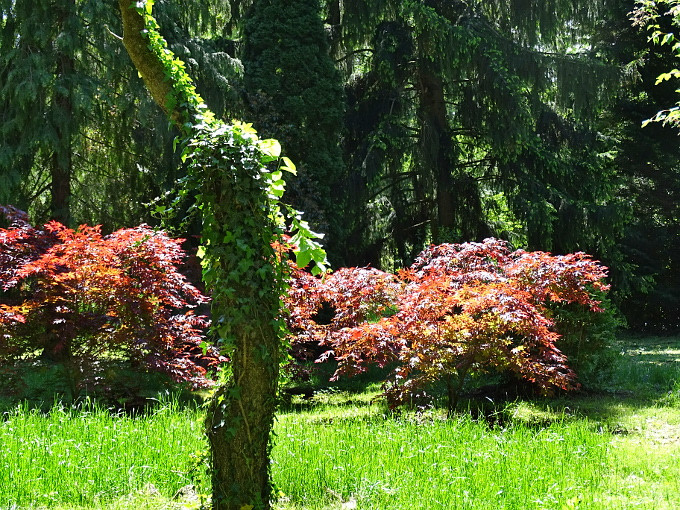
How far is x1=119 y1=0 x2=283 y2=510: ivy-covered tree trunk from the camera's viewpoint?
11.3 feet

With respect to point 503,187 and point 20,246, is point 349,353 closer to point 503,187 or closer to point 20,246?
point 20,246

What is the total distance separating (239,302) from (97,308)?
4303 millimetres

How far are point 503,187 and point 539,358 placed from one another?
7141 mm

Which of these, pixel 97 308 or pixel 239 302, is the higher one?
pixel 97 308

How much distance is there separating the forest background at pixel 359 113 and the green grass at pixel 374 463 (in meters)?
5.83

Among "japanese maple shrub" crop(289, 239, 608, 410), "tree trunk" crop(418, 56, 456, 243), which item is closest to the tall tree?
"tree trunk" crop(418, 56, 456, 243)

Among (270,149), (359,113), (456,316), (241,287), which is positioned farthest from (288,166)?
(359,113)

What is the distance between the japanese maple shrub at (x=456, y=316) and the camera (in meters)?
6.35

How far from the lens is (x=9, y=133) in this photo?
10789 millimetres

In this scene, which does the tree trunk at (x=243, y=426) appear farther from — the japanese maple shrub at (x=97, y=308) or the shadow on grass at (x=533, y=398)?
the japanese maple shrub at (x=97, y=308)

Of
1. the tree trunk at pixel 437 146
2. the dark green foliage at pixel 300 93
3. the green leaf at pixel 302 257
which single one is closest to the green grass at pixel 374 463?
the green leaf at pixel 302 257

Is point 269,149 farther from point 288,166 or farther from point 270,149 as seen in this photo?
point 288,166

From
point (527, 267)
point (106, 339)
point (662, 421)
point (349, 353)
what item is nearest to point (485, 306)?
point (527, 267)

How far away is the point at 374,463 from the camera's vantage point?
4586 millimetres
